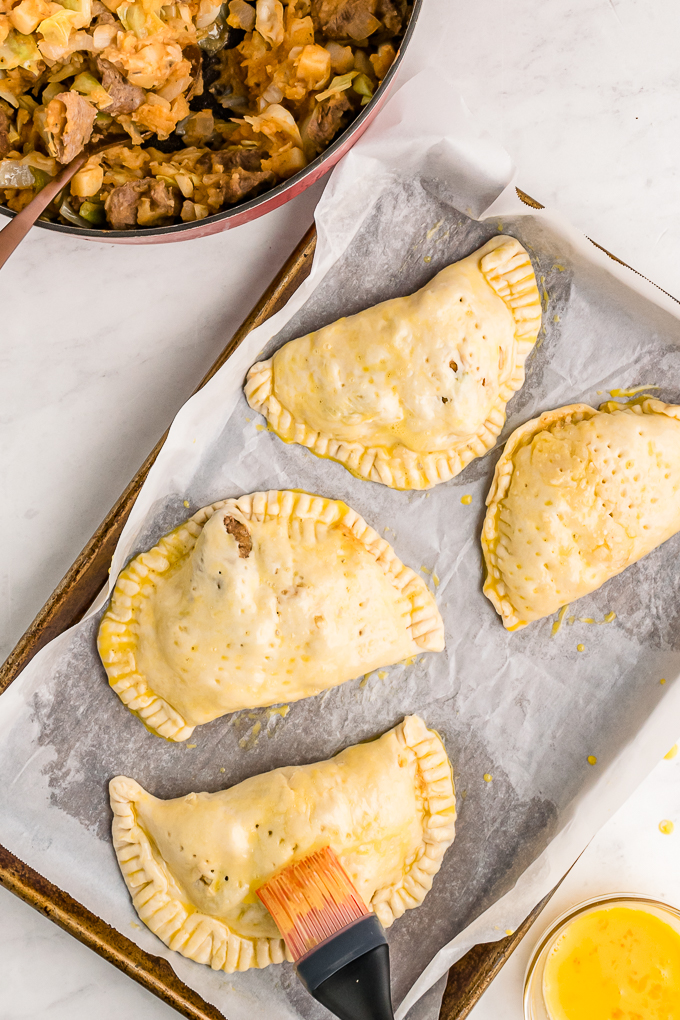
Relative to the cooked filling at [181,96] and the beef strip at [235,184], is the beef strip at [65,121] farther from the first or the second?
the beef strip at [235,184]

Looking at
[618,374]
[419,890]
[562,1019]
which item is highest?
[618,374]

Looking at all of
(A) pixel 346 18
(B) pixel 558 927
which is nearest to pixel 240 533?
(A) pixel 346 18

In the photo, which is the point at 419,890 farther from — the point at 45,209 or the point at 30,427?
the point at 45,209

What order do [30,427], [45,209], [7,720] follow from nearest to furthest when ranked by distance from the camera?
[45,209] < [7,720] < [30,427]

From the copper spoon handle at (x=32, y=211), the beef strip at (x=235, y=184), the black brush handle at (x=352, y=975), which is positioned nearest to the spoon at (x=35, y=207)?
the copper spoon handle at (x=32, y=211)

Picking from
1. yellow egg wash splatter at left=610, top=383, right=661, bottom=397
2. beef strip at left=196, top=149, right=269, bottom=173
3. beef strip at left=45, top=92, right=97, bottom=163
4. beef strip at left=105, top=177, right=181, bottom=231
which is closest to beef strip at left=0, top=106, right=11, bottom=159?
beef strip at left=45, top=92, right=97, bottom=163

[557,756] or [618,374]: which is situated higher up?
[618,374]

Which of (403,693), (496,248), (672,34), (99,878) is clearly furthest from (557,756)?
(672,34)

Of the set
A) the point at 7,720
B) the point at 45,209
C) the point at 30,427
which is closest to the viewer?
the point at 45,209
